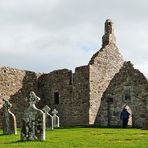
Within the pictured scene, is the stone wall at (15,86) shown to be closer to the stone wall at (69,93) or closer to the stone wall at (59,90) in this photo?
the stone wall at (59,90)

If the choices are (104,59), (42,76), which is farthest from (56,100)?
(104,59)

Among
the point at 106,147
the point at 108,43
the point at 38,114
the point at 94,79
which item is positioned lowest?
the point at 106,147

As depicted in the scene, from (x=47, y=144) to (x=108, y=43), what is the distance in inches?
959

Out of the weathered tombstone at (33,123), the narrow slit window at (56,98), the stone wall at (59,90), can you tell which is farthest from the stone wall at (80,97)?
the weathered tombstone at (33,123)

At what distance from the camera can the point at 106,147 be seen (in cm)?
1582

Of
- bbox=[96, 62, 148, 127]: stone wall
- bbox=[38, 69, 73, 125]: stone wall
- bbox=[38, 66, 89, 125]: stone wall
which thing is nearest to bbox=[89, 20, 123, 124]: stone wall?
bbox=[38, 66, 89, 125]: stone wall

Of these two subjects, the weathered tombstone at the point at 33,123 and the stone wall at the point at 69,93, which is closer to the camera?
the weathered tombstone at the point at 33,123

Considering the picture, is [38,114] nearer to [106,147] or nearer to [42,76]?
[106,147]

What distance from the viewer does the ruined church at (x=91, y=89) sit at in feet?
117

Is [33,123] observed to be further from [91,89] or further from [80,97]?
[80,97]

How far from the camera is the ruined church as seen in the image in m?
35.7

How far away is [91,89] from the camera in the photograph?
123 ft

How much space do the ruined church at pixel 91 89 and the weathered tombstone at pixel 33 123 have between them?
17177mm

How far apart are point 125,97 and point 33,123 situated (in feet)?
60.4
